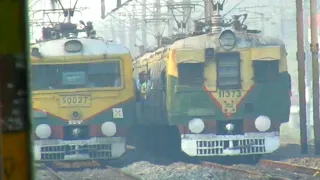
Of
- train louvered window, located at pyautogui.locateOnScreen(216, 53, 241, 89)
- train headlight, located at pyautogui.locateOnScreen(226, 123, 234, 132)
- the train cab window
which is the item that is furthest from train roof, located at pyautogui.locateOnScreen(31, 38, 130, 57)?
train headlight, located at pyautogui.locateOnScreen(226, 123, 234, 132)

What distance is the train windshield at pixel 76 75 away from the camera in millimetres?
13641

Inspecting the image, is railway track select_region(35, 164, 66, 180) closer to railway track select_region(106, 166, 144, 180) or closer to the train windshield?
railway track select_region(106, 166, 144, 180)

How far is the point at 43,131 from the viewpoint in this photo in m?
13.5

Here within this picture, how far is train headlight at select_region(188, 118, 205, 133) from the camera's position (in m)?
13.7

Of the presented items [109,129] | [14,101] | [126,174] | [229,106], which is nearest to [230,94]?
[229,106]

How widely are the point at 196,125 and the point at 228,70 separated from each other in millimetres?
1171

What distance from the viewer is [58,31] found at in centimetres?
1523

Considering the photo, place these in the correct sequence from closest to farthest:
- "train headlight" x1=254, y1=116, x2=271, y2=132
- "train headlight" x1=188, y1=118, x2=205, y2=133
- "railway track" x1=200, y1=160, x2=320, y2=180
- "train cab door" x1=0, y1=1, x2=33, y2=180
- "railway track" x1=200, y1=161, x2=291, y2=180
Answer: "train cab door" x1=0, y1=1, x2=33, y2=180 < "railway track" x1=200, y1=161, x2=291, y2=180 < "railway track" x1=200, y1=160, x2=320, y2=180 < "train headlight" x1=188, y1=118, x2=205, y2=133 < "train headlight" x1=254, y1=116, x2=271, y2=132

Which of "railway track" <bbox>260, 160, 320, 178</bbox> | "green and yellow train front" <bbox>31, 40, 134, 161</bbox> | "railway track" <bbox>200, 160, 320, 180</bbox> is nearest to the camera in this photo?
"railway track" <bbox>200, 160, 320, 180</bbox>

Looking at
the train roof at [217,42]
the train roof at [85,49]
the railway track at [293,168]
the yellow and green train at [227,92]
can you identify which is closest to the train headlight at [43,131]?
the train roof at [85,49]

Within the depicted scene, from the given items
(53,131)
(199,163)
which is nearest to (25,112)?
(53,131)

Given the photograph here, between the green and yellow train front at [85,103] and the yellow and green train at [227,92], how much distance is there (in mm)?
888

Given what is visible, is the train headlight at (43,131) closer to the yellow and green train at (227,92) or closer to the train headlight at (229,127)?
the yellow and green train at (227,92)

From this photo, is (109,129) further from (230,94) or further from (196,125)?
(230,94)
